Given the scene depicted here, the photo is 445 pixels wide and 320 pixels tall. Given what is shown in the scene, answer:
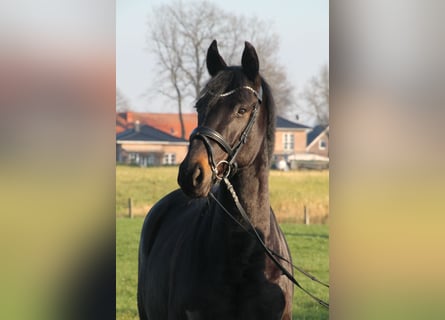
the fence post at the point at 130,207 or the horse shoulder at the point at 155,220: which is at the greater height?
the horse shoulder at the point at 155,220

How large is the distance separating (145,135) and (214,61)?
31.7 ft

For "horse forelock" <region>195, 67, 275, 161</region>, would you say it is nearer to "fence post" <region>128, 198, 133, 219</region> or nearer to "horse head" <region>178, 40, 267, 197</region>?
"horse head" <region>178, 40, 267, 197</region>

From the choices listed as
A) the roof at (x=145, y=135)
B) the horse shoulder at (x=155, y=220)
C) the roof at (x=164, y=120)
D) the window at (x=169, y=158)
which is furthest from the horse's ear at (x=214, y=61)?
the roof at (x=145, y=135)

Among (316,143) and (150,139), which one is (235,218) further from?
(316,143)

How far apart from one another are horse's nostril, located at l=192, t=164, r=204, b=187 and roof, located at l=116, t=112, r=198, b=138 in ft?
24.5

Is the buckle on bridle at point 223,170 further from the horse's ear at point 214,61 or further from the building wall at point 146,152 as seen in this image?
the building wall at point 146,152

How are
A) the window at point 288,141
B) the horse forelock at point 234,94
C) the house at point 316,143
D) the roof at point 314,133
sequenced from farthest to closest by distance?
the house at point 316,143 → the roof at point 314,133 → the window at point 288,141 → the horse forelock at point 234,94

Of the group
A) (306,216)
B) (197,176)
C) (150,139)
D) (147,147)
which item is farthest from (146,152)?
(197,176)

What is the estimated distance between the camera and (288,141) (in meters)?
13.7

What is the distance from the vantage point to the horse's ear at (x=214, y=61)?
3172 millimetres

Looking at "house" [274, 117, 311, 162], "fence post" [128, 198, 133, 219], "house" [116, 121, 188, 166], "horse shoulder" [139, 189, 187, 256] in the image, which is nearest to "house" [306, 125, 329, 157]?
"house" [274, 117, 311, 162]

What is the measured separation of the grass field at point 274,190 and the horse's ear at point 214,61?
7408mm
